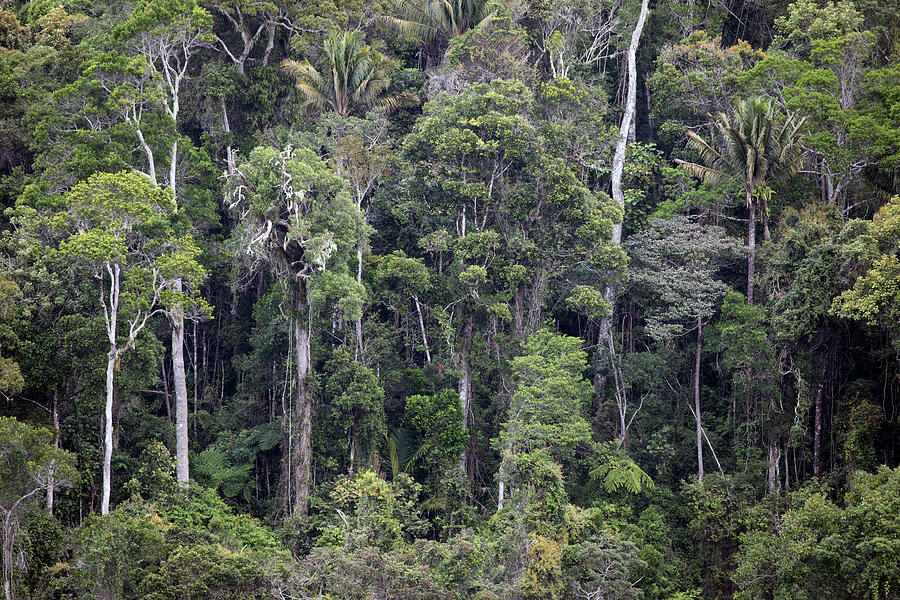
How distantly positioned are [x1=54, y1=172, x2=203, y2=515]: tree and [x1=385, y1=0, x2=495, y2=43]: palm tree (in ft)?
32.6

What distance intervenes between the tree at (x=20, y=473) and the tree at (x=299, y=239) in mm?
5300

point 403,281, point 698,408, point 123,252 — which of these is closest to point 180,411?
point 123,252

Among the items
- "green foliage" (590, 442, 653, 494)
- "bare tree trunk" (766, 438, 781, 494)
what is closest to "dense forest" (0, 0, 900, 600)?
"bare tree trunk" (766, 438, 781, 494)

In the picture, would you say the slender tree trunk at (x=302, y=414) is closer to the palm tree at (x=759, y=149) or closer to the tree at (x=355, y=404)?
the tree at (x=355, y=404)

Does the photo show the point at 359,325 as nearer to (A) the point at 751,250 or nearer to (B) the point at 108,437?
(B) the point at 108,437

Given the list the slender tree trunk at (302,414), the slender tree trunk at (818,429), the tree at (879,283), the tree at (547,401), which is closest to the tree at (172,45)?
the slender tree trunk at (302,414)

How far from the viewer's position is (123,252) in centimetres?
2336

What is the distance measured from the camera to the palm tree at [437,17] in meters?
30.7

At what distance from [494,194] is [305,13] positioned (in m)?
7.32

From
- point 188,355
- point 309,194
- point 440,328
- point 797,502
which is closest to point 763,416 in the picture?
point 797,502

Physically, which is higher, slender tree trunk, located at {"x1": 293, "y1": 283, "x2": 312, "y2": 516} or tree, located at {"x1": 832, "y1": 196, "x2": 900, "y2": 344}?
tree, located at {"x1": 832, "y1": 196, "x2": 900, "y2": 344}

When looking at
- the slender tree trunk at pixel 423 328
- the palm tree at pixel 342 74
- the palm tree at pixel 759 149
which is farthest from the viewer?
the palm tree at pixel 342 74

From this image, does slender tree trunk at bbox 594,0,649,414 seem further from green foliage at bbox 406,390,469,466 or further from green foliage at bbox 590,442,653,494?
green foliage at bbox 406,390,469,466

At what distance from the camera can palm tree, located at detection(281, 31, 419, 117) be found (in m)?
28.7
